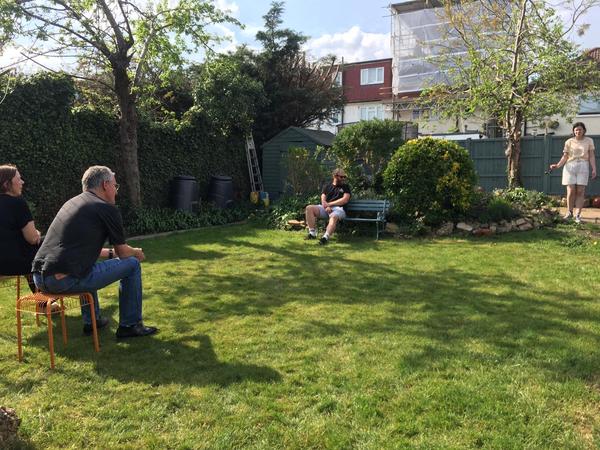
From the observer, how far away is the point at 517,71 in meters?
11.6

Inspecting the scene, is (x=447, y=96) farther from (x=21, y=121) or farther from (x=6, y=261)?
(x=6, y=261)

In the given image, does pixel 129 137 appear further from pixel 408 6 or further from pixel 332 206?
pixel 408 6

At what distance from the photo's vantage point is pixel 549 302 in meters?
4.72

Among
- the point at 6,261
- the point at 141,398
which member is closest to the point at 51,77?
the point at 6,261

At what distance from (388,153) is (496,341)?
308 inches

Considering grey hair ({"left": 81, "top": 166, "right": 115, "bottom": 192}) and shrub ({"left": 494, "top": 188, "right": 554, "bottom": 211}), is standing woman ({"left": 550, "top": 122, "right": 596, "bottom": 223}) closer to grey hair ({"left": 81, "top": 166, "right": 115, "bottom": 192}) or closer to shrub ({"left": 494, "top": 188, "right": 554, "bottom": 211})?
shrub ({"left": 494, "top": 188, "right": 554, "bottom": 211})

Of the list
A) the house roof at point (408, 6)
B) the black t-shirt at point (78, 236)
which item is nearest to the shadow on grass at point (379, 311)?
the black t-shirt at point (78, 236)

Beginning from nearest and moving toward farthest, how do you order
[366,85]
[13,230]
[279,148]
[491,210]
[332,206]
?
1. [13,230]
2. [491,210]
3. [332,206]
4. [279,148]
5. [366,85]

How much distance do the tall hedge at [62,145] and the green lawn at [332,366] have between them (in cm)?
399

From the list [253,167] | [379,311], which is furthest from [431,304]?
[253,167]

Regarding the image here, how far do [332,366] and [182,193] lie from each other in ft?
29.8

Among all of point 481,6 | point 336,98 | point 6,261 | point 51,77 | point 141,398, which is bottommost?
point 141,398

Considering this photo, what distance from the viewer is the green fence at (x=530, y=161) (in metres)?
14.0

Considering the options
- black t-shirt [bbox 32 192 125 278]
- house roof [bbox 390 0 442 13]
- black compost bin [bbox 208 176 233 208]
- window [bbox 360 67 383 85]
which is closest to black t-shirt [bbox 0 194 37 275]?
black t-shirt [bbox 32 192 125 278]
